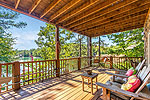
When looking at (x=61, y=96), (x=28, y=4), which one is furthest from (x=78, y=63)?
(x=28, y=4)

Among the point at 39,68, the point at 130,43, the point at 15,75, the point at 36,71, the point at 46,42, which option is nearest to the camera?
the point at 15,75

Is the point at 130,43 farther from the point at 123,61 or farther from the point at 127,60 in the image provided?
the point at 123,61

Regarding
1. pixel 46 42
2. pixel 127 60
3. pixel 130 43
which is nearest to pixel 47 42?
pixel 46 42

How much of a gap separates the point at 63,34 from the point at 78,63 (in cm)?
646

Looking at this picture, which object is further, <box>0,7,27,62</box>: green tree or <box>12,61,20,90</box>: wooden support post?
<box>0,7,27,62</box>: green tree

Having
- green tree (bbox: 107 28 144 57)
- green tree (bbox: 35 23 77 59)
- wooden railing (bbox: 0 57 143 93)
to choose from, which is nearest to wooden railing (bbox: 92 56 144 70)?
wooden railing (bbox: 0 57 143 93)

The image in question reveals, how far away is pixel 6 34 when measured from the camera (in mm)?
5859

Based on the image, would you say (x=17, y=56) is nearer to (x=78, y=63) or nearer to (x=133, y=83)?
(x=78, y=63)

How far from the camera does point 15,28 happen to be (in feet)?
21.0

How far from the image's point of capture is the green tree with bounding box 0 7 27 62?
17.9ft

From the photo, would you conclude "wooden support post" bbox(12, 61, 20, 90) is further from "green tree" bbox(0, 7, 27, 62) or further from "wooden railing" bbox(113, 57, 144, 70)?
"wooden railing" bbox(113, 57, 144, 70)

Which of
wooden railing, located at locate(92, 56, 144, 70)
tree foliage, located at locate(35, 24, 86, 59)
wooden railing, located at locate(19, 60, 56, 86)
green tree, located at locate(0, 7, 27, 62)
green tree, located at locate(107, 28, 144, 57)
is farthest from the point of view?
tree foliage, located at locate(35, 24, 86, 59)

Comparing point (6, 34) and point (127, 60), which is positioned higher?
point (6, 34)

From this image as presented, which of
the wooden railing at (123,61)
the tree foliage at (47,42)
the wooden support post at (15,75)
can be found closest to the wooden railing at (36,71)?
the wooden support post at (15,75)
